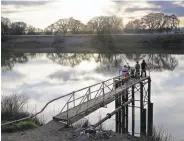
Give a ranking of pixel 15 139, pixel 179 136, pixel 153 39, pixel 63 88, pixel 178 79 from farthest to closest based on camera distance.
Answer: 1. pixel 153 39
2. pixel 178 79
3. pixel 63 88
4. pixel 179 136
5. pixel 15 139

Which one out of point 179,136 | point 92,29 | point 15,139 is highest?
point 92,29

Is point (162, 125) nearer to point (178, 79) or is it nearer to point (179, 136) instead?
point (179, 136)

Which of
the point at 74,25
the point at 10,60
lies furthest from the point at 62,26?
the point at 10,60

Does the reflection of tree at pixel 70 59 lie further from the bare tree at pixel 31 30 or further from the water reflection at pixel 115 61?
the bare tree at pixel 31 30

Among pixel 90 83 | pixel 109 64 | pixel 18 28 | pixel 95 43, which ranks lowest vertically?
pixel 90 83

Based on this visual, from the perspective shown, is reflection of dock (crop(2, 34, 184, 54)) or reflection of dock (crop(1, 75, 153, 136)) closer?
reflection of dock (crop(1, 75, 153, 136))

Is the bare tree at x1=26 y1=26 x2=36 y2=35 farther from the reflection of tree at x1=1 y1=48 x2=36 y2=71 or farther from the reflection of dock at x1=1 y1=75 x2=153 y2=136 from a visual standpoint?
the reflection of dock at x1=1 y1=75 x2=153 y2=136

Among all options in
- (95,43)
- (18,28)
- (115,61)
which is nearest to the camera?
(115,61)

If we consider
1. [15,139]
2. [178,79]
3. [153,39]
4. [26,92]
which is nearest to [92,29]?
[153,39]

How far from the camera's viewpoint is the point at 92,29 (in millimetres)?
87250

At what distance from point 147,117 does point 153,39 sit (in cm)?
5084

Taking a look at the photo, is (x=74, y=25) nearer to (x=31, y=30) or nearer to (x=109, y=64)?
(x=31, y=30)

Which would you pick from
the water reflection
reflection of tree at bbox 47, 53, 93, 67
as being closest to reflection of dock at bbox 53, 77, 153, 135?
the water reflection

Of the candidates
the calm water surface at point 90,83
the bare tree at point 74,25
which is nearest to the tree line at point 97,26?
the bare tree at point 74,25
